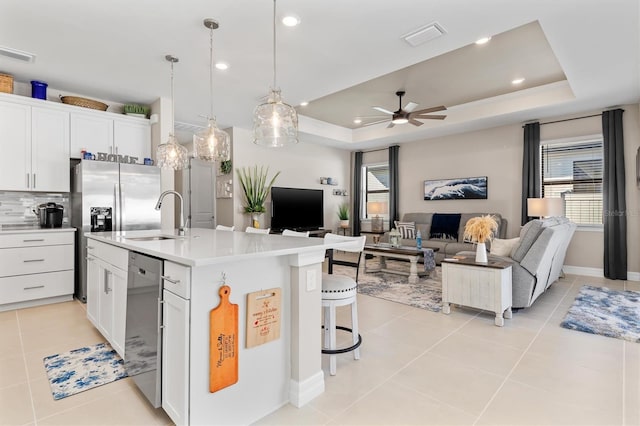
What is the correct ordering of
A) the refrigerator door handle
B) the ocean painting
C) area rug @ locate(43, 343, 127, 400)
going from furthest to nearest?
the ocean painting
the refrigerator door handle
area rug @ locate(43, 343, 127, 400)

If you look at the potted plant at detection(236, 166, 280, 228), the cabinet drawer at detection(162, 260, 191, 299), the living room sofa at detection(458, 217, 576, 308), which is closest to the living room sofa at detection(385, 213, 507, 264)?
the living room sofa at detection(458, 217, 576, 308)

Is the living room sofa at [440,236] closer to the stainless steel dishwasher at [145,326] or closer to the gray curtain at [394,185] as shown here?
the gray curtain at [394,185]

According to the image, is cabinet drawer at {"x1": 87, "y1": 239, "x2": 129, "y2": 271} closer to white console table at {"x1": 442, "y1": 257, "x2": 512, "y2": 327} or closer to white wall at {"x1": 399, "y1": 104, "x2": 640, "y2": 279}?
white console table at {"x1": 442, "y1": 257, "x2": 512, "y2": 327}

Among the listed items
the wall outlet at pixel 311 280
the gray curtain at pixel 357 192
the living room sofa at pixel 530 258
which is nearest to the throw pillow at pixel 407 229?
the gray curtain at pixel 357 192

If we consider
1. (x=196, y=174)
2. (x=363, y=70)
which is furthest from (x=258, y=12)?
(x=196, y=174)

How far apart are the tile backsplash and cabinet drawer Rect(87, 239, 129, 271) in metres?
2.00

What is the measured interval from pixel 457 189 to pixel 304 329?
594 cm

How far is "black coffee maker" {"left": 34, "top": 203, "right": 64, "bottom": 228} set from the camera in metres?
4.10

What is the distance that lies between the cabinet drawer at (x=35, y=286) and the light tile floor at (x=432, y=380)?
1.28ft

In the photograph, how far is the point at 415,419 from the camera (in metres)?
1.77

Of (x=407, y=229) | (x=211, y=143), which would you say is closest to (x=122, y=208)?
(x=211, y=143)

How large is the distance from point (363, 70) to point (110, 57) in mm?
2770

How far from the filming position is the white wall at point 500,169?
504 centimetres

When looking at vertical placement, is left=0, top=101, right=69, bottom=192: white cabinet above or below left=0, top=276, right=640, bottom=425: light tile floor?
above
